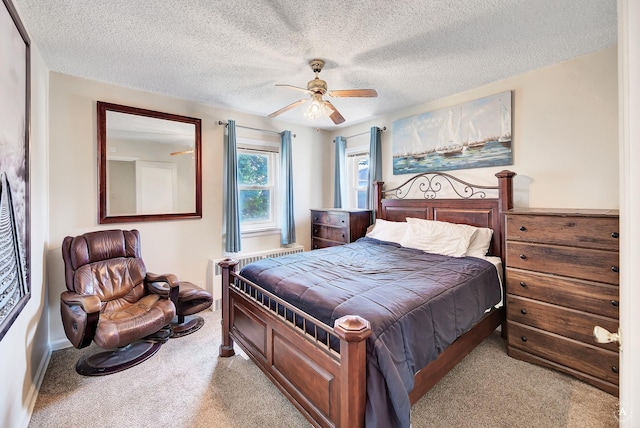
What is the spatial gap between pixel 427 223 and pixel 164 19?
309cm

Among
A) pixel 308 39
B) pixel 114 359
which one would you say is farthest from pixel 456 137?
pixel 114 359

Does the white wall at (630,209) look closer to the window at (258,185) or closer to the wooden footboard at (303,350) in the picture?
the wooden footboard at (303,350)

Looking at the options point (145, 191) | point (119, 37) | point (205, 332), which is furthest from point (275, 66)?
point (205, 332)

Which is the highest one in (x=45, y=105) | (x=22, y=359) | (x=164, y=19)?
(x=164, y=19)

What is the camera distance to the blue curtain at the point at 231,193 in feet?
12.5

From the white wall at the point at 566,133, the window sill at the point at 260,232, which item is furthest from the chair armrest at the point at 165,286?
the white wall at the point at 566,133

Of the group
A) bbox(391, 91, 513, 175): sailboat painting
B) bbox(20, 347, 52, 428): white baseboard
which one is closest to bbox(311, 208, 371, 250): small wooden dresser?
bbox(391, 91, 513, 175): sailboat painting

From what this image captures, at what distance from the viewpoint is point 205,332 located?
3.05 m

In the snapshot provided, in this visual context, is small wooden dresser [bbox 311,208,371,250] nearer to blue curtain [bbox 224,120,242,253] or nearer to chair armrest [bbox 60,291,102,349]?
blue curtain [bbox 224,120,242,253]

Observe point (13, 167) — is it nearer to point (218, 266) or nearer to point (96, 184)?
point (96, 184)

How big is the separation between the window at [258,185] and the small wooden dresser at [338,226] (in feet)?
2.27

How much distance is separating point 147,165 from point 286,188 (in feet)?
6.12

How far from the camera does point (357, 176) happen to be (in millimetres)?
4863

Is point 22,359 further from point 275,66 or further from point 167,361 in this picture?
point 275,66
